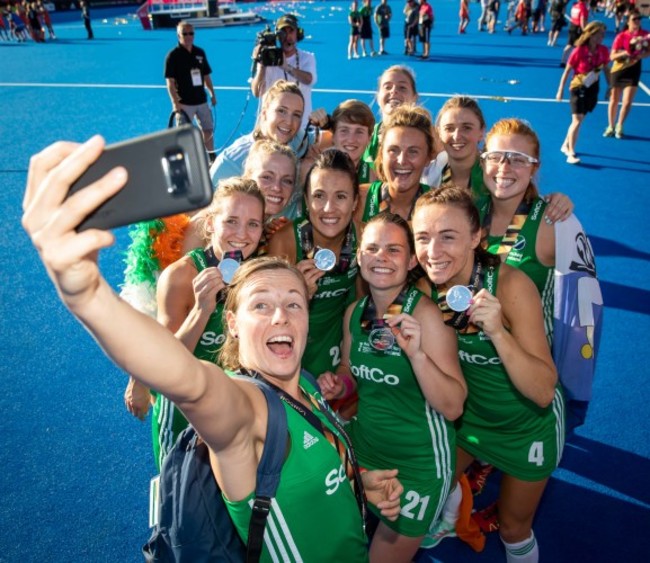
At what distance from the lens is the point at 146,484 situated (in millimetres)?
3545

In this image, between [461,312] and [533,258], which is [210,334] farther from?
[533,258]

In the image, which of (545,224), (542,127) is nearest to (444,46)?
Result: (542,127)

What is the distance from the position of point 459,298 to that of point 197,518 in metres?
1.37

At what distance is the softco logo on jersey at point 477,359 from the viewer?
2.49m

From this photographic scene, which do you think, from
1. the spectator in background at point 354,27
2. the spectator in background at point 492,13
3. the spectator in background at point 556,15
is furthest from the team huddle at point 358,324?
the spectator in background at point 492,13

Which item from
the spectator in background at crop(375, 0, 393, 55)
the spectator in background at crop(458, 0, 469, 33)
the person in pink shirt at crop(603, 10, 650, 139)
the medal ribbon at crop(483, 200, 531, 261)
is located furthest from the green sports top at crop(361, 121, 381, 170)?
the spectator in background at crop(458, 0, 469, 33)

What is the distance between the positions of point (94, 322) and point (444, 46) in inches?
877

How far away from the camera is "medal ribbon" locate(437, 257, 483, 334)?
241 cm

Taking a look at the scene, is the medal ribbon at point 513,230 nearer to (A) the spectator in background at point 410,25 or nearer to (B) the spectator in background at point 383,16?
(A) the spectator in background at point 410,25

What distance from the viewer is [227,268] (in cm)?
250

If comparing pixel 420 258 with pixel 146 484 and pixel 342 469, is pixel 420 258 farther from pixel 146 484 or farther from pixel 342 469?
pixel 146 484

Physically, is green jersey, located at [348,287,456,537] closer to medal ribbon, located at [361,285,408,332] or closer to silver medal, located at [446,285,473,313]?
medal ribbon, located at [361,285,408,332]

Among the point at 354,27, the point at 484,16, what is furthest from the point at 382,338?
the point at 484,16

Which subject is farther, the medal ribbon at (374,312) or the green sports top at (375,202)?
the green sports top at (375,202)
